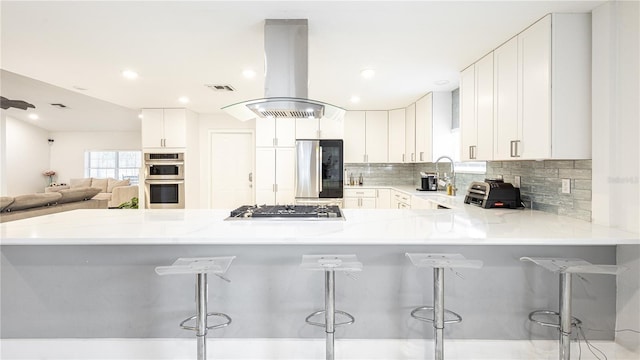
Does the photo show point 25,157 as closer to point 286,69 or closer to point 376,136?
point 376,136

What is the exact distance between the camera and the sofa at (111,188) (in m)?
8.36

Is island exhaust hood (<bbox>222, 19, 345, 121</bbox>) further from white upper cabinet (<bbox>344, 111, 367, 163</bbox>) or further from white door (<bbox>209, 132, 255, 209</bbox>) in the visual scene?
white door (<bbox>209, 132, 255, 209</bbox>)

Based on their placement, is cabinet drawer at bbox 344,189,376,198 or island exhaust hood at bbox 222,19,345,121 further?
cabinet drawer at bbox 344,189,376,198

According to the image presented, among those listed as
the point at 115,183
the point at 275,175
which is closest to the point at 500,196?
the point at 275,175

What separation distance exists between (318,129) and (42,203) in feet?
13.5

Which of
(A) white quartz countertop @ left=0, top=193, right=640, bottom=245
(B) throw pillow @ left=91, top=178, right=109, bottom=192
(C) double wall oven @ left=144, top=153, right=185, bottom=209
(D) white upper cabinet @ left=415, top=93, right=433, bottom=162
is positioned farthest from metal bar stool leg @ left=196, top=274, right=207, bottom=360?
(B) throw pillow @ left=91, top=178, right=109, bottom=192

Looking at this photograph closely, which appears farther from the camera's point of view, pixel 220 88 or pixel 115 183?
pixel 115 183

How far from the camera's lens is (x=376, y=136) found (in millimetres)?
5629

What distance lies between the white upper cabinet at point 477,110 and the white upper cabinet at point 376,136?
2.22 metres

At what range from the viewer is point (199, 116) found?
618 cm

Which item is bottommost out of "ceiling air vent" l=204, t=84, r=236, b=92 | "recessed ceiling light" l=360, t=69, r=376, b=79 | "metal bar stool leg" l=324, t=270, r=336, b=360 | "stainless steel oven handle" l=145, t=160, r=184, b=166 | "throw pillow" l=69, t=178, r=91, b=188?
"metal bar stool leg" l=324, t=270, r=336, b=360

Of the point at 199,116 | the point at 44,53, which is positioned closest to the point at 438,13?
the point at 44,53

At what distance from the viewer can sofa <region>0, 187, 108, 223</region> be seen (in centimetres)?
436

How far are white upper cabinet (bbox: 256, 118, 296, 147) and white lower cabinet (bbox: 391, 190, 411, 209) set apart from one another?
1.74 meters
